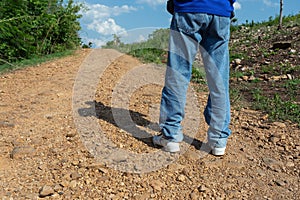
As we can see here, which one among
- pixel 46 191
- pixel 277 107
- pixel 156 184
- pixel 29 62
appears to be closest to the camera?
pixel 46 191

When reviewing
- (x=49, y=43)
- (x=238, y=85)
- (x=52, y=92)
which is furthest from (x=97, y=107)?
(x=49, y=43)

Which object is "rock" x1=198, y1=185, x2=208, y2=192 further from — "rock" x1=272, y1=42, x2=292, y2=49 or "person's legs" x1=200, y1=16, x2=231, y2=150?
"rock" x1=272, y1=42, x2=292, y2=49

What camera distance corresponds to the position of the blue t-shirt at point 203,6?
7.85 ft

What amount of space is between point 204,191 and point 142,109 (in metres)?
1.46

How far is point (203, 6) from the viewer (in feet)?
7.87

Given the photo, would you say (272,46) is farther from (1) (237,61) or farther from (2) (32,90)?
(2) (32,90)

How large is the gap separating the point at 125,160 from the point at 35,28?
4.76m

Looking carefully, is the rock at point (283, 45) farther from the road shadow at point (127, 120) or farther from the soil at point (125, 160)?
the road shadow at point (127, 120)

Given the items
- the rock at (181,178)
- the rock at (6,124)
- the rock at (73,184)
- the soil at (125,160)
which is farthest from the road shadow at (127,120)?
the rock at (73,184)

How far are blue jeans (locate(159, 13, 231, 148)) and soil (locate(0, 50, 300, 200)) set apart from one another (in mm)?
228

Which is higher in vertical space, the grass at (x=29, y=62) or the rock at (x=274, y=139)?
the grass at (x=29, y=62)

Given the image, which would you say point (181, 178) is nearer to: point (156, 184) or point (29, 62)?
point (156, 184)

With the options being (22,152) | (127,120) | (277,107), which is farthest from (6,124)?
(277,107)

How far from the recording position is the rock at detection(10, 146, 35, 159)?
2619 mm
